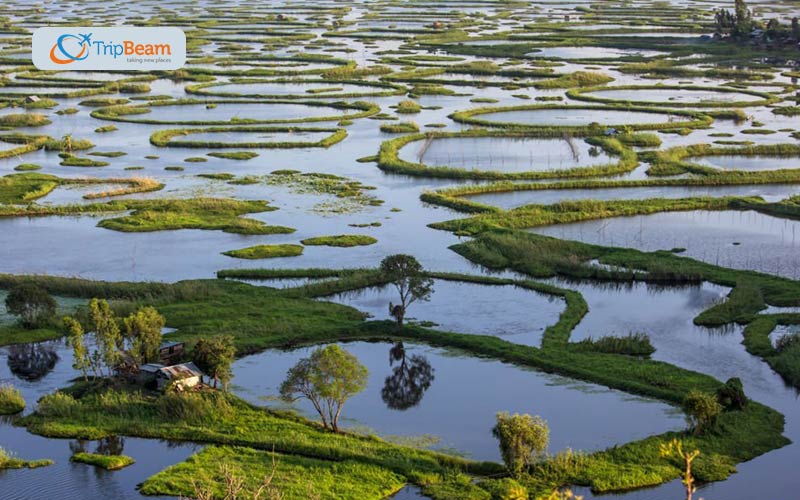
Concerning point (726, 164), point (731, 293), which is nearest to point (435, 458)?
point (731, 293)

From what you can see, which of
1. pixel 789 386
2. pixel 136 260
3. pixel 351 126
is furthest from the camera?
pixel 351 126

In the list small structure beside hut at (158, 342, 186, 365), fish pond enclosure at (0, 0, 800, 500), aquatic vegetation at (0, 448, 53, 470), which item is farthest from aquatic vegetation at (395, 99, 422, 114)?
aquatic vegetation at (0, 448, 53, 470)

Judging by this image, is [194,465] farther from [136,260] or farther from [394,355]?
[136,260]

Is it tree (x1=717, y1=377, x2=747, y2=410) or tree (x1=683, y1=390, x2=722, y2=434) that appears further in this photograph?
tree (x1=717, y1=377, x2=747, y2=410)

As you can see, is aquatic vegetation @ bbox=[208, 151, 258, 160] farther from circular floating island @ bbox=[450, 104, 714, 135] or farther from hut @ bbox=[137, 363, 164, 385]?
hut @ bbox=[137, 363, 164, 385]

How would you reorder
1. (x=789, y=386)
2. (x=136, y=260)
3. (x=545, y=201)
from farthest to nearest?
(x=545, y=201) < (x=136, y=260) < (x=789, y=386)

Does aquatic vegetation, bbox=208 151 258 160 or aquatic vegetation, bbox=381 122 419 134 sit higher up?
aquatic vegetation, bbox=381 122 419 134

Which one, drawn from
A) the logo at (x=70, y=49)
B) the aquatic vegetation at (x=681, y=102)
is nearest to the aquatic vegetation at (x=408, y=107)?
the aquatic vegetation at (x=681, y=102)
